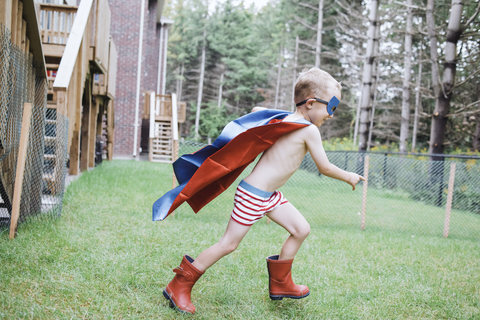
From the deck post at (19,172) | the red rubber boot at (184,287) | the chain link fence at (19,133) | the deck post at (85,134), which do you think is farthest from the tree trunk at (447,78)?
the deck post at (19,172)

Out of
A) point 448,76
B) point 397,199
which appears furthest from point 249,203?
point 448,76

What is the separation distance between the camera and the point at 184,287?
257cm

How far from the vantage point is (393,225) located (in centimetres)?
732

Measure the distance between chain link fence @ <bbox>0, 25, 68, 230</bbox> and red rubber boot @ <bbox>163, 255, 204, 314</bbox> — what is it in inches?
82.2

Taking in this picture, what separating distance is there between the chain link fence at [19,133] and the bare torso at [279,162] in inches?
91.9

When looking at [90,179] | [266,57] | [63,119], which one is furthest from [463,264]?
[266,57]

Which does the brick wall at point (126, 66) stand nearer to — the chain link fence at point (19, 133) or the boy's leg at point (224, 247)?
the chain link fence at point (19, 133)

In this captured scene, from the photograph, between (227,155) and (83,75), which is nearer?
(227,155)

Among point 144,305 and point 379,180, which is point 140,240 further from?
point 379,180

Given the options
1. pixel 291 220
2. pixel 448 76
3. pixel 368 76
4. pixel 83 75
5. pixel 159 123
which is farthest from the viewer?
pixel 159 123

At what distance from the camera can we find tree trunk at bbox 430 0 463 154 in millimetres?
10195

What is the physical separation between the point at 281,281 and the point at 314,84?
4.57 ft

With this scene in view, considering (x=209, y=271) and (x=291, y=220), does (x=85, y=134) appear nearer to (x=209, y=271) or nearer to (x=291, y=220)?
(x=209, y=271)

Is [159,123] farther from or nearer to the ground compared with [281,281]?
farther from the ground
